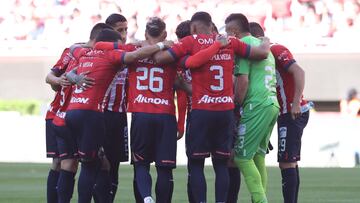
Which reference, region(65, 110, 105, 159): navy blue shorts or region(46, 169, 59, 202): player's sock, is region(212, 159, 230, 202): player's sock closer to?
region(65, 110, 105, 159): navy blue shorts

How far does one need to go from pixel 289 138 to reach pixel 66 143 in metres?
2.40

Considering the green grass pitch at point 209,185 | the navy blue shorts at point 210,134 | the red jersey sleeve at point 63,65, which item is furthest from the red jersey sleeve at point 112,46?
the green grass pitch at point 209,185

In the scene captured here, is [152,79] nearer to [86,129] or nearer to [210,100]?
[210,100]

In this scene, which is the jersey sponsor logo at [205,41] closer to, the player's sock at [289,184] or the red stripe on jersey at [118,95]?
the red stripe on jersey at [118,95]

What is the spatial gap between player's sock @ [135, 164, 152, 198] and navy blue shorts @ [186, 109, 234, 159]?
0.46m

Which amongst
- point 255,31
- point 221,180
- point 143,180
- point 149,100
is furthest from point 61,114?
point 255,31

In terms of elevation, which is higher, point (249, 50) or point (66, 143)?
point (249, 50)

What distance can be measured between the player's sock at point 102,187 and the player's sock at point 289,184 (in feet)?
6.26

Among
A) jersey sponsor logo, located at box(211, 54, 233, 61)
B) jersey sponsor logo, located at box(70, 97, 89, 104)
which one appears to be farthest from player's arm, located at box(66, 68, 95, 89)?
jersey sponsor logo, located at box(211, 54, 233, 61)

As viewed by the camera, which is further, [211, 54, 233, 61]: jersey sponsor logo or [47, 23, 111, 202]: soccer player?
[47, 23, 111, 202]: soccer player

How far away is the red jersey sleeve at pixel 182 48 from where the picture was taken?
9438 millimetres

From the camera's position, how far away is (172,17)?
3228cm

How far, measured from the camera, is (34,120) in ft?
73.3

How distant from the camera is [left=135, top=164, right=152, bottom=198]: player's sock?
31.1 feet
